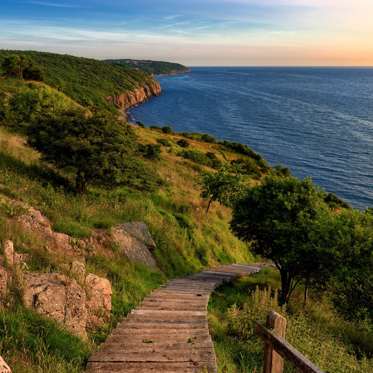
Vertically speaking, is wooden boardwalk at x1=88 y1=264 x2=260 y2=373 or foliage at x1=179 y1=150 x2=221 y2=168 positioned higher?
wooden boardwalk at x1=88 y1=264 x2=260 y2=373

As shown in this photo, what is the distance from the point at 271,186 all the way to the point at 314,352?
1046cm

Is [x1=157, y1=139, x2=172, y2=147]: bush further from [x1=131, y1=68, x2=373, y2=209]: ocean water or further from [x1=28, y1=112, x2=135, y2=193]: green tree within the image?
[x1=28, y1=112, x2=135, y2=193]: green tree

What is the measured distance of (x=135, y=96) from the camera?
15088cm

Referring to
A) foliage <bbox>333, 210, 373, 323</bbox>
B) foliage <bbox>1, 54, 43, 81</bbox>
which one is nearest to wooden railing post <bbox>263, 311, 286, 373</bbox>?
foliage <bbox>333, 210, 373, 323</bbox>

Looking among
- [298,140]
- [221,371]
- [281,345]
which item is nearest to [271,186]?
[221,371]

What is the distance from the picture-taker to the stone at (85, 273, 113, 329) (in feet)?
27.6

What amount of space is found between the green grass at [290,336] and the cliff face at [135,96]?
114094mm

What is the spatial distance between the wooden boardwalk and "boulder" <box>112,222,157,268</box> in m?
3.01

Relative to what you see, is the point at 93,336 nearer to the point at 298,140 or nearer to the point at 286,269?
the point at 286,269

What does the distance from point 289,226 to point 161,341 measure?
1004cm

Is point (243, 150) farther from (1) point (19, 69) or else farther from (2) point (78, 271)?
(2) point (78, 271)

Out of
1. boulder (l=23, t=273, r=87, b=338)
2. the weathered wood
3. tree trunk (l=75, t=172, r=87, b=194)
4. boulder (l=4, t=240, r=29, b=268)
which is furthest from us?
tree trunk (l=75, t=172, r=87, b=194)

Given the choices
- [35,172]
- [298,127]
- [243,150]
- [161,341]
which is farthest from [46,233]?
[298,127]

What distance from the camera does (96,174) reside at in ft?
57.4
